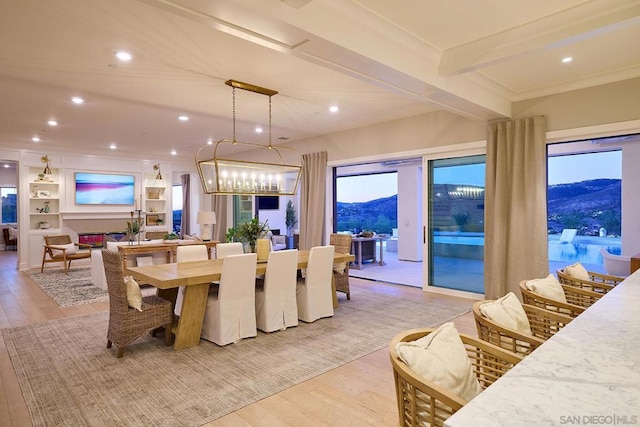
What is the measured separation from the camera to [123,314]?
3432mm

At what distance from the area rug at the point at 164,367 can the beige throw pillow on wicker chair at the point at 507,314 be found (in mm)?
1719

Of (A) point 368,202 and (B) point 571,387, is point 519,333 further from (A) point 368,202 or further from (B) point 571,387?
(A) point 368,202

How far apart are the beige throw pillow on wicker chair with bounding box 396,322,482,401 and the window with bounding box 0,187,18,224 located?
1602 cm

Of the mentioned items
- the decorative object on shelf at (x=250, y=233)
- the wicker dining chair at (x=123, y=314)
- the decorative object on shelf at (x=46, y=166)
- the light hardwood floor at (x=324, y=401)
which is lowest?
the light hardwood floor at (x=324, y=401)

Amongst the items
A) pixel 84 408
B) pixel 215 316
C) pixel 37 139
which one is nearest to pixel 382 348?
pixel 215 316

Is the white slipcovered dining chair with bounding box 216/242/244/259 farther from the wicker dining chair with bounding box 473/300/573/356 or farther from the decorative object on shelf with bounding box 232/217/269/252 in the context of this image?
the wicker dining chair with bounding box 473/300/573/356

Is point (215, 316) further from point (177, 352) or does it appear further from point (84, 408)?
point (84, 408)

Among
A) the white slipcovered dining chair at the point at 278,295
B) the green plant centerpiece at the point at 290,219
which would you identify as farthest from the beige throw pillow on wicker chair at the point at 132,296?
the green plant centerpiece at the point at 290,219


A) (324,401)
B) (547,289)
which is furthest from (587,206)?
(324,401)

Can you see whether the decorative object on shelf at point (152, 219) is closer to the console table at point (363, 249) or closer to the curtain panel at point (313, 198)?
the curtain panel at point (313, 198)

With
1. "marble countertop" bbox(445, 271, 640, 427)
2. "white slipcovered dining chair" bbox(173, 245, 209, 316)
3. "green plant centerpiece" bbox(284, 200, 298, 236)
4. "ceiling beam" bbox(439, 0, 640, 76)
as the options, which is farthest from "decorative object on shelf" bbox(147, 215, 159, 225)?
"marble countertop" bbox(445, 271, 640, 427)

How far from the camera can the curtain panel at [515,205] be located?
476cm

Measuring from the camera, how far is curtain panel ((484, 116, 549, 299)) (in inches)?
187

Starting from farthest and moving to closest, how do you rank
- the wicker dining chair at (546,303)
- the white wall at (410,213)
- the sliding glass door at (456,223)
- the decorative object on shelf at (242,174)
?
the white wall at (410,213)
the sliding glass door at (456,223)
the decorative object on shelf at (242,174)
the wicker dining chair at (546,303)
